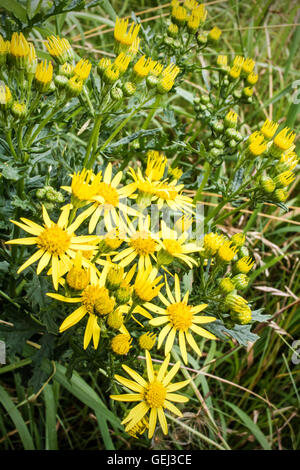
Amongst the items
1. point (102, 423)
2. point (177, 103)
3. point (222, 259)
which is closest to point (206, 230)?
point (222, 259)

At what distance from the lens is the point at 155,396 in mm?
1559

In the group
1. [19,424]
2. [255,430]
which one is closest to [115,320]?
[19,424]

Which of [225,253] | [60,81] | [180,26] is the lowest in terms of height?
[225,253]

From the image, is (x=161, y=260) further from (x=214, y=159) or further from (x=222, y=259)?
(x=214, y=159)

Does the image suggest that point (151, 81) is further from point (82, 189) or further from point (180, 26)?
point (82, 189)

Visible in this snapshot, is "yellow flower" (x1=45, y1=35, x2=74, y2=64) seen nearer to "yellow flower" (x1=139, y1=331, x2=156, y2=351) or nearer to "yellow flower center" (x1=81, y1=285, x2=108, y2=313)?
"yellow flower center" (x1=81, y1=285, x2=108, y2=313)

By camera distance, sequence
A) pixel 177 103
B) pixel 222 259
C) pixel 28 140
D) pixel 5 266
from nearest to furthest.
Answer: pixel 28 140 → pixel 222 259 → pixel 5 266 → pixel 177 103

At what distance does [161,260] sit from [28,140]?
69 centimetres

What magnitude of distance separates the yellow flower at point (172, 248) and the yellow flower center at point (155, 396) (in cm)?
48

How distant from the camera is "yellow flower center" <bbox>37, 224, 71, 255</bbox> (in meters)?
1.49

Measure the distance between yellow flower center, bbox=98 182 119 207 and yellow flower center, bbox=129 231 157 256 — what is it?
0.17 metres

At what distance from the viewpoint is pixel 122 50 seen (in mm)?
1827

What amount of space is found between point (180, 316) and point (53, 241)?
23.0 inches
